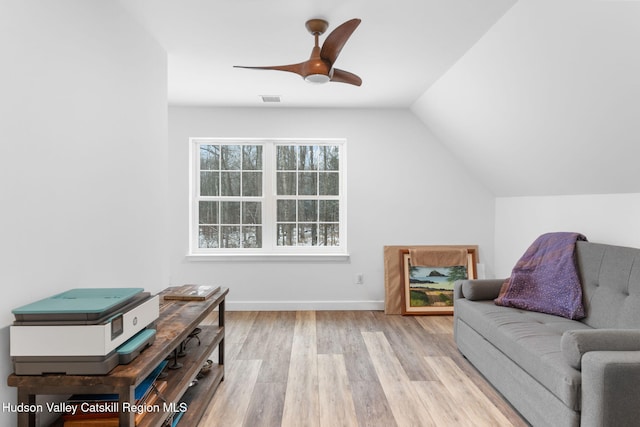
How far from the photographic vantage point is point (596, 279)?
269 centimetres

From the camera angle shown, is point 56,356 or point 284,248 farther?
point 284,248

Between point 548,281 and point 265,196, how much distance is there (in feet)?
10.4

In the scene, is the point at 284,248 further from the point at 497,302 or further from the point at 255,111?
the point at 497,302

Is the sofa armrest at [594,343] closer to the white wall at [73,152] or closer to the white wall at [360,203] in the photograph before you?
the white wall at [73,152]

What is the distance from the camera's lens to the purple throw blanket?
2.78 m

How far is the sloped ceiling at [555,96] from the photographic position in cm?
203

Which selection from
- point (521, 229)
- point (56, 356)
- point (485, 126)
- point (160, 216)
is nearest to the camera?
point (56, 356)

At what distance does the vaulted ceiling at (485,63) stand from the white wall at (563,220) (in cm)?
10

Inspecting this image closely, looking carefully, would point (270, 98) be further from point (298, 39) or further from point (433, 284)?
point (433, 284)

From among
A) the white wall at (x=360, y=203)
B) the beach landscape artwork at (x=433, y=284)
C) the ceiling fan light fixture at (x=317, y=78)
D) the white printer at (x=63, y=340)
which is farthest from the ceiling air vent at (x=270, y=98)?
the white printer at (x=63, y=340)

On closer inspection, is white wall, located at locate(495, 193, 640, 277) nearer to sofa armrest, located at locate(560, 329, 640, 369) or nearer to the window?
sofa armrest, located at locate(560, 329, 640, 369)

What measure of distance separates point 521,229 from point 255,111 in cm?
336

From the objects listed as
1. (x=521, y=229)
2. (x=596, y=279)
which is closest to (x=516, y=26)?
(x=596, y=279)

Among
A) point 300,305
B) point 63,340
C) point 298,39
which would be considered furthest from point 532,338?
point 300,305
